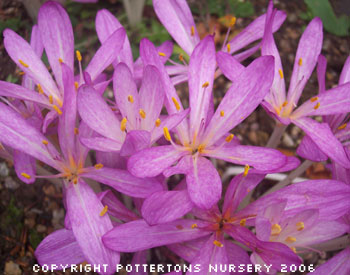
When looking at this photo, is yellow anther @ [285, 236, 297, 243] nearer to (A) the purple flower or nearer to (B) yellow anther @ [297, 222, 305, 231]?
(B) yellow anther @ [297, 222, 305, 231]

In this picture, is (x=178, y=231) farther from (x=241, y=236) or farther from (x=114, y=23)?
(x=114, y=23)

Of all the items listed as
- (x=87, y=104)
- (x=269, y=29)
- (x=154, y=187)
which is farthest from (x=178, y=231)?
(x=269, y=29)

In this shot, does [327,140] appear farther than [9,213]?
No

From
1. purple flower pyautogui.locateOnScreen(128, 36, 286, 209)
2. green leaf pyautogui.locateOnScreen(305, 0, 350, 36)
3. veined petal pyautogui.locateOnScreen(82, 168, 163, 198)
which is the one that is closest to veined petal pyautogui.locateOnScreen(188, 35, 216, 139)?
purple flower pyautogui.locateOnScreen(128, 36, 286, 209)

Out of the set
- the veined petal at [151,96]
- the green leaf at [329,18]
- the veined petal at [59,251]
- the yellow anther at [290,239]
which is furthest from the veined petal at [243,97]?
the green leaf at [329,18]

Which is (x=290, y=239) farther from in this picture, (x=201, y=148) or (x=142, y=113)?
(x=142, y=113)

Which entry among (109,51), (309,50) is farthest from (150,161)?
(309,50)
